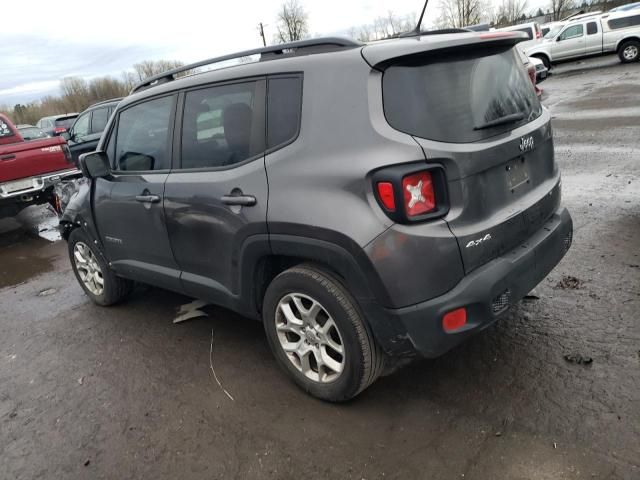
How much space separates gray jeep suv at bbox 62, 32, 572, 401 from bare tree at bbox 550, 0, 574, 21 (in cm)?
6653

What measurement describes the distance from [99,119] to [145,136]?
10278 millimetres

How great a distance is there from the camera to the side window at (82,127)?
13.1 m

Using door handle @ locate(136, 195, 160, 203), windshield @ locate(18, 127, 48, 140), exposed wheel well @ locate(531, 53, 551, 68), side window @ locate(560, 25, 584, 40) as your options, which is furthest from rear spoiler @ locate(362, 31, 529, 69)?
side window @ locate(560, 25, 584, 40)

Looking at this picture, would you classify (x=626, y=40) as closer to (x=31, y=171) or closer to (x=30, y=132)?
(x=31, y=171)

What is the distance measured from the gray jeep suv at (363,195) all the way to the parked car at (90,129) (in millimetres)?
10315

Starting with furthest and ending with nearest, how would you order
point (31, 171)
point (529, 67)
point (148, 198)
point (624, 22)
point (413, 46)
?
point (624, 22) → point (529, 67) → point (31, 171) → point (148, 198) → point (413, 46)

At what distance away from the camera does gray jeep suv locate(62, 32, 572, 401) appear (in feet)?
7.87

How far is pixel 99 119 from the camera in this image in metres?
12.9

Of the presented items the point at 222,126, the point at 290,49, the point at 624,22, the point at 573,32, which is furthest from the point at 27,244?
the point at 573,32

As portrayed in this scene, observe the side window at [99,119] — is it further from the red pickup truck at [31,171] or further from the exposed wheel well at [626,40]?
the exposed wheel well at [626,40]

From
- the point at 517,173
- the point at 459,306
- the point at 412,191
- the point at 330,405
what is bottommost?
the point at 330,405

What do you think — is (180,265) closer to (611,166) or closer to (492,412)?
(492,412)

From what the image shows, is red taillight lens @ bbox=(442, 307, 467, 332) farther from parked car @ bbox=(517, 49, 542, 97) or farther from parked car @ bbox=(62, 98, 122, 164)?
parked car @ bbox=(62, 98, 122, 164)

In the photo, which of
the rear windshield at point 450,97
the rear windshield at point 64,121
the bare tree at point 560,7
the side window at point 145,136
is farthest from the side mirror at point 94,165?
the bare tree at point 560,7
